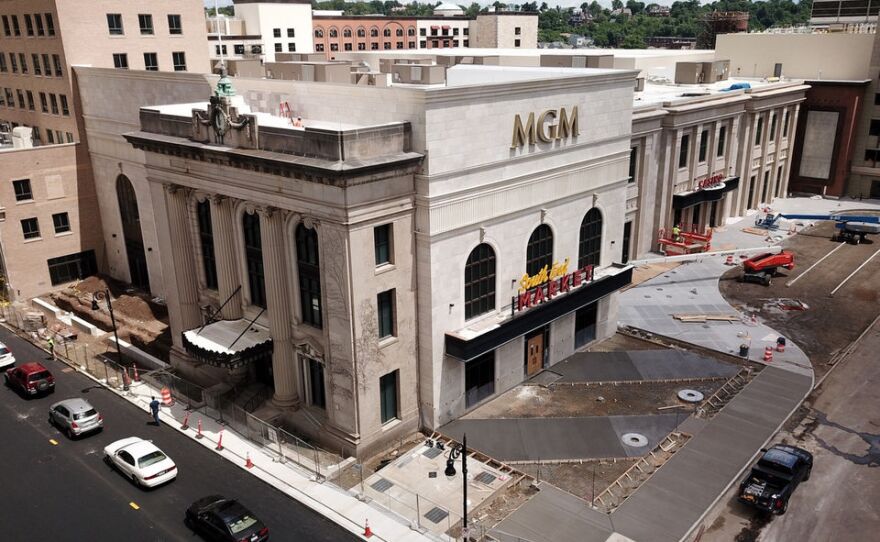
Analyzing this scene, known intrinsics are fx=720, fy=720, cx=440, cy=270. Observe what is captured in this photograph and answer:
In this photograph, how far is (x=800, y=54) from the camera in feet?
300

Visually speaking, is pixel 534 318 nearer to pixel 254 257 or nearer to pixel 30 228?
pixel 254 257

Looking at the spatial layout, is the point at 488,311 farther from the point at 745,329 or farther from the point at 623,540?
the point at 745,329

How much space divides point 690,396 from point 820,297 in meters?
23.3

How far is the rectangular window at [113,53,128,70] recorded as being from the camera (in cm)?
6134

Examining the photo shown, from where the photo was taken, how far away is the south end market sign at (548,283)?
42.3 meters

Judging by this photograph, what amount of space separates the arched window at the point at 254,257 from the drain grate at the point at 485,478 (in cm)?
1569

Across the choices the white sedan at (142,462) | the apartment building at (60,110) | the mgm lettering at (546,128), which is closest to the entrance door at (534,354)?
the mgm lettering at (546,128)

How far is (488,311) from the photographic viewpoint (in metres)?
41.5

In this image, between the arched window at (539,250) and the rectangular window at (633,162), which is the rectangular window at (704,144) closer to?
the rectangular window at (633,162)

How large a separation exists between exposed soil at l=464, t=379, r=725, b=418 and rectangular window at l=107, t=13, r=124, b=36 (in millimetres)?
45084

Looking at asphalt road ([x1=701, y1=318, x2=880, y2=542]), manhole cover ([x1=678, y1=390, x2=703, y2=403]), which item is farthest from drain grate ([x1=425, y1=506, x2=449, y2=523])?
manhole cover ([x1=678, y1=390, x2=703, y2=403])

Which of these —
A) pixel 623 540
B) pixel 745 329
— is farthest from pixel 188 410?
pixel 745 329

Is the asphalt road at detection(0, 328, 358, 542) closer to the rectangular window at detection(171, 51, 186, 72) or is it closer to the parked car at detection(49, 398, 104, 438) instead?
the parked car at detection(49, 398, 104, 438)

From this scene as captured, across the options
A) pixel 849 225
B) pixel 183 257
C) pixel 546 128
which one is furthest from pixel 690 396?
pixel 849 225
